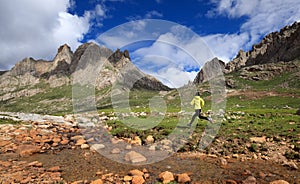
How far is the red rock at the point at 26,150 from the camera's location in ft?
45.4

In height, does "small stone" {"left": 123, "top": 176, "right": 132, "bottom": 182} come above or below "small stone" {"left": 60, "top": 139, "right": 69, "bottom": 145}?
below

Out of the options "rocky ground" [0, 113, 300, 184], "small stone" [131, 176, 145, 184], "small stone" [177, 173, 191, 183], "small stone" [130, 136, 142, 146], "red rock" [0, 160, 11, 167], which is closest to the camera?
"small stone" [131, 176, 145, 184]

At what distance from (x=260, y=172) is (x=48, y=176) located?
10398 millimetres

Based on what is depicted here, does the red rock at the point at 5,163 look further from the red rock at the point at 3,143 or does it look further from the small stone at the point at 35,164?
the red rock at the point at 3,143

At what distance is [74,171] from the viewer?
37.5ft

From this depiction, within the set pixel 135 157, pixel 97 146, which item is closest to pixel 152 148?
pixel 135 157

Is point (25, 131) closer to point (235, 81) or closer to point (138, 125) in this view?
point (138, 125)

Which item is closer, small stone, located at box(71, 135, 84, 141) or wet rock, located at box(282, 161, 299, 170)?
wet rock, located at box(282, 161, 299, 170)

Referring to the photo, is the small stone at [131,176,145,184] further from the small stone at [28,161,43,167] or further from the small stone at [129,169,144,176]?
the small stone at [28,161,43,167]

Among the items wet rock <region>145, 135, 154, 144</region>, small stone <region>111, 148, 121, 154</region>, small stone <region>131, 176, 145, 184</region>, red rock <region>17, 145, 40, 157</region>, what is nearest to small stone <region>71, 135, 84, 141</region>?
red rock <region>17, 145, 40, 157</region>

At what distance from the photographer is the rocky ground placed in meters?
10.3

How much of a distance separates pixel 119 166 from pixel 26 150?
6.56 metres

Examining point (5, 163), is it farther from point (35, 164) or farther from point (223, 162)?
point (223, 162)

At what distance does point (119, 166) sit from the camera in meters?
12.1
